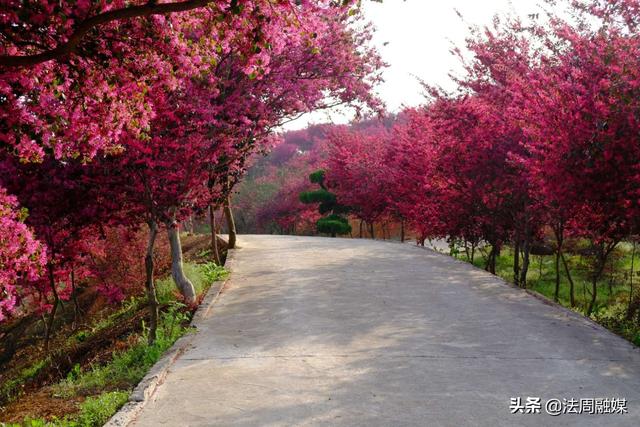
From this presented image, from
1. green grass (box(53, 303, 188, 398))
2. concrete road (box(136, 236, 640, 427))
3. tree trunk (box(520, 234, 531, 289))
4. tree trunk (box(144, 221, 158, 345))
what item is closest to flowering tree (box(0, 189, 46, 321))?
green grass (box(53, 303, 188, 398))

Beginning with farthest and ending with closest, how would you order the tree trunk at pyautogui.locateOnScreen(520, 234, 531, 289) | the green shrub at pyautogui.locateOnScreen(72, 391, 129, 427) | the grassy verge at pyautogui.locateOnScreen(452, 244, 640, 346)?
the grassy verge at pyautogui.locateOnScreen(452, 244, 640, 346) < the tree trunk at pyautogui.locateOnScreen(520, 234, 531, 289) < the green shrub at pyautogui.locateOnScreen(72, 391, 129, 427)

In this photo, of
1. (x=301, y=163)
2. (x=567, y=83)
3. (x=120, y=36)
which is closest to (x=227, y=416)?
(x=120, y=36)

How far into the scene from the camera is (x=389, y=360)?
6.09m

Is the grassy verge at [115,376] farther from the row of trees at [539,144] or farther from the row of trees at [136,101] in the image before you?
the row of trees at [539,144]

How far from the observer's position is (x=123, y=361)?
719cm

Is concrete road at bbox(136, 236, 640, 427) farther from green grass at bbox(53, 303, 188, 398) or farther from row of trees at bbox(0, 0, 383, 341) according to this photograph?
row of trees at bbox(0, 0, 383, 341)

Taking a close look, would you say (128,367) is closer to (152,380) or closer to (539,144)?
(152,380)

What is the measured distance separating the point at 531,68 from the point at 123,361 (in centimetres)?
922

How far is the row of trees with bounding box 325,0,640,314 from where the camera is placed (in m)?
7.61

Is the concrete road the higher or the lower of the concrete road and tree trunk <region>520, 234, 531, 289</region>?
the lower

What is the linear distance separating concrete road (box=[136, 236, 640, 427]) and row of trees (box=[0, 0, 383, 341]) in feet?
5.52

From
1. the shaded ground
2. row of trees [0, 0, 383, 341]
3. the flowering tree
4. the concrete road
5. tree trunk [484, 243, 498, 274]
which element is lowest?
the shaded ground

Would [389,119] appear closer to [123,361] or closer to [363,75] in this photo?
[363,75]

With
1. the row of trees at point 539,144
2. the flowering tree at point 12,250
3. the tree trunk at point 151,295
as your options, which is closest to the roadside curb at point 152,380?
the tree trunk at point 151,295
